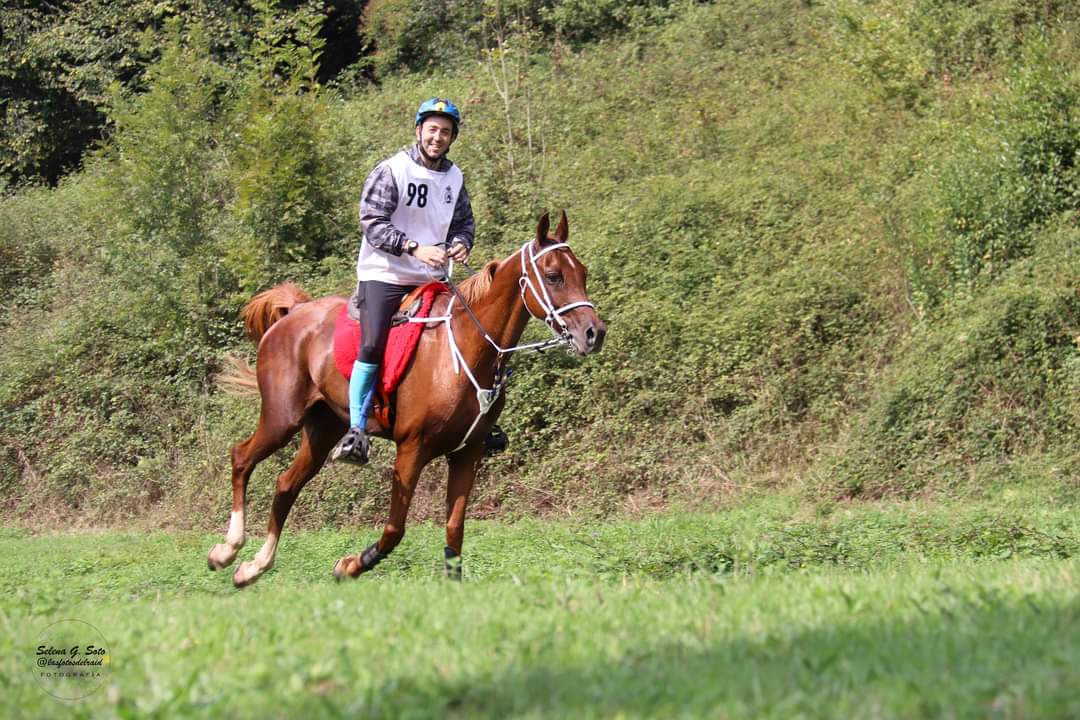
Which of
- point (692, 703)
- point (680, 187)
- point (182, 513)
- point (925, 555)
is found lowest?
point (182, 513)

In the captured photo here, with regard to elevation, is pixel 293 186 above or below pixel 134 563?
above

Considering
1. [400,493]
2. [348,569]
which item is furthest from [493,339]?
[348,569]

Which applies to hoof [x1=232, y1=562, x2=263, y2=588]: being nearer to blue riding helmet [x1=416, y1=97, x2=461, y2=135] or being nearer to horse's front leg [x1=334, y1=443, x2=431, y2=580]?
horse's front leg [x1=334, y1=443, x2=431, y2=580]

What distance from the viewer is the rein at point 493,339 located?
28.7ft

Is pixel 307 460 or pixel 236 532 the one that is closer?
pixel 236 532

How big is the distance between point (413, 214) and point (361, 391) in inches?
62.1

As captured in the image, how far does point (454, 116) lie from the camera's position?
31.5 feet

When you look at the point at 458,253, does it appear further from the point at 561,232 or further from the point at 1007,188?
the point at 1007,188

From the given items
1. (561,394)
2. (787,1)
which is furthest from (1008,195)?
(787,1)

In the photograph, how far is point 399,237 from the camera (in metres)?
A: 9.45

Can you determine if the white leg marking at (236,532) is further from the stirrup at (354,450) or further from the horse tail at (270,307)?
the horse tail at (270,307)

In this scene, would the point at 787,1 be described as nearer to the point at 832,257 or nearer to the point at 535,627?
the point at 832,257

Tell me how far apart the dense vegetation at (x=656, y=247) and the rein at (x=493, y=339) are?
5688 millimetres

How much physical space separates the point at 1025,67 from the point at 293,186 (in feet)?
40.1
